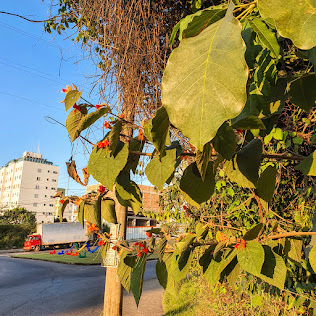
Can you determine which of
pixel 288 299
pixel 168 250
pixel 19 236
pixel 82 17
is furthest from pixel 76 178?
pixel 19 236

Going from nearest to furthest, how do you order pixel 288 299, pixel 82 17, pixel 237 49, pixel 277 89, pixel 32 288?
pixel 237 49
pixel 277 89
pixel 288 299
pixel 82 17
pixel 32 288

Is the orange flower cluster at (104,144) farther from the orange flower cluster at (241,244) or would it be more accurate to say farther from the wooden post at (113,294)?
the wooden post at (113,294)

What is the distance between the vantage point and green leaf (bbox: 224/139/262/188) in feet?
1.89

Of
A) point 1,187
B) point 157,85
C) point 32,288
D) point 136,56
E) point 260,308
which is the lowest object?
point 32,288

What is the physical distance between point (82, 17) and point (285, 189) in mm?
2297

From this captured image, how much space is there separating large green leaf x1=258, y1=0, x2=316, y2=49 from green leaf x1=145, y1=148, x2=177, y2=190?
1.13 feet

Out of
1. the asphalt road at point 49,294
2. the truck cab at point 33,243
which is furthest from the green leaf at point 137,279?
the truck cab at point 33,243

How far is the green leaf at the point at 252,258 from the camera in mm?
584

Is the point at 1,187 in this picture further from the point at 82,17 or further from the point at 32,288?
the point at 82,17

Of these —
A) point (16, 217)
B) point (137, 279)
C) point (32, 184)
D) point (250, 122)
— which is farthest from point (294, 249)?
point (32, 184)

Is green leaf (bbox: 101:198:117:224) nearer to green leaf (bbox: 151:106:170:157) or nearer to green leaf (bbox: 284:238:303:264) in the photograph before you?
green leaf (bbox: 151:106:170:157)

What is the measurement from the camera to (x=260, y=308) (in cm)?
236

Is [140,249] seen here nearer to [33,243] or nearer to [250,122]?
[250,122]

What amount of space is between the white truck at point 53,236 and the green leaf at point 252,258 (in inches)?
834
